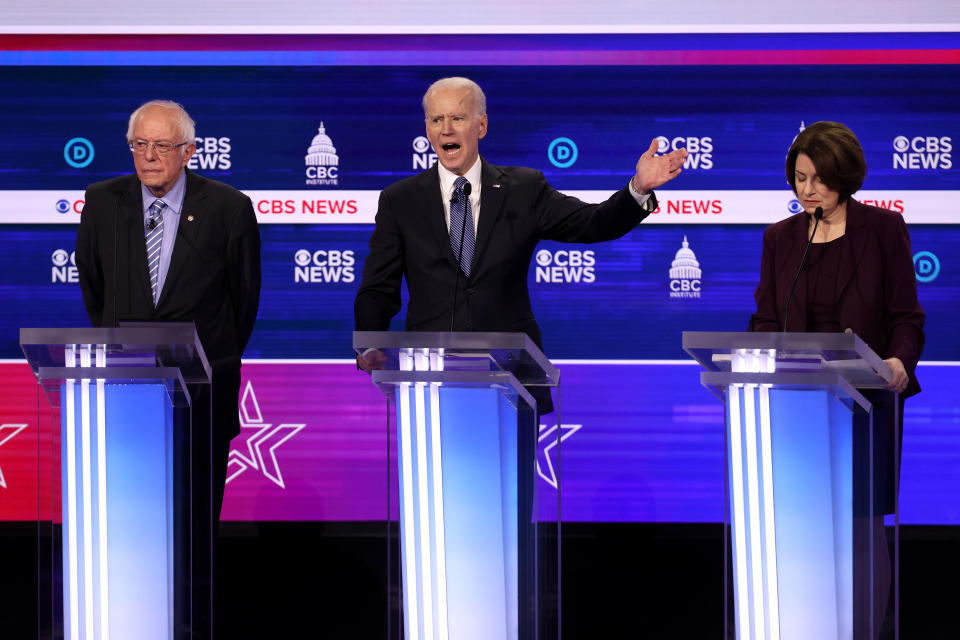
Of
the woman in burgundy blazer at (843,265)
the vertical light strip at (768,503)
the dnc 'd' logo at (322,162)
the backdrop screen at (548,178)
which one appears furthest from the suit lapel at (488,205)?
the dnc 'd' logo at (322,162)

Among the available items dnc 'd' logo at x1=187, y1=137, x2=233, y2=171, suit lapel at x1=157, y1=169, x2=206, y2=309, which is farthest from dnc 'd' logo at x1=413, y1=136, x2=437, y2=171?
suit lapel at x1=157, y1=169, x2=206, y2=309

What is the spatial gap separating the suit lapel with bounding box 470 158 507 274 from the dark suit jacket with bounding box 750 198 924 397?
2.74 feet

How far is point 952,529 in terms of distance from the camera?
482 cm

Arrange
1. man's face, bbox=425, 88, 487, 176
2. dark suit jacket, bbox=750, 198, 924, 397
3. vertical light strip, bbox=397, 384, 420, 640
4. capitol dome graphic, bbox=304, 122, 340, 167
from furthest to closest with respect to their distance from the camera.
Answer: capitol dome graphic, bbox=304, 122, 340, 167
man's face, bbox=425, 88, 487, 176
dark suit jacket, bbox=750, 198, 924, 397
vertical light strip, bbox=397, 384, 420, 640

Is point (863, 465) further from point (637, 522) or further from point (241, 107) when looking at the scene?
point (241, 107)

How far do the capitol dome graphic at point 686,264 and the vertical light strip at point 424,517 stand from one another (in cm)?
274

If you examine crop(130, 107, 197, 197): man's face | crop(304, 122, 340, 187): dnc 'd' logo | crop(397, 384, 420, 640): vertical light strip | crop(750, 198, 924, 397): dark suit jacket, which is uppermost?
crop(304, 122, 340, 187): dnc 'd' logo

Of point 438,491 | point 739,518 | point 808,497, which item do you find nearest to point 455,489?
point 438,491

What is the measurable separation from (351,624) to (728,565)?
66.7 inches

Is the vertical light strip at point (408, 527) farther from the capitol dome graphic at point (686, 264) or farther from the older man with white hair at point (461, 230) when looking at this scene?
the capitol dome graphic at point (686, 264)

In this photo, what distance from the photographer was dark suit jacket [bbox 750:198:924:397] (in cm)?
292

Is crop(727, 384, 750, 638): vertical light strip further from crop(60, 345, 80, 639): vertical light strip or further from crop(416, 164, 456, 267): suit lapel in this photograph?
crop(60, 345, 80, 639): vertical light strip

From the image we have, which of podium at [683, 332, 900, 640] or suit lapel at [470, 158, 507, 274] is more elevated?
suit lapel at [470, 158, 507, 274]

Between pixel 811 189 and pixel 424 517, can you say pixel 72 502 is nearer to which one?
pixel 424 517
